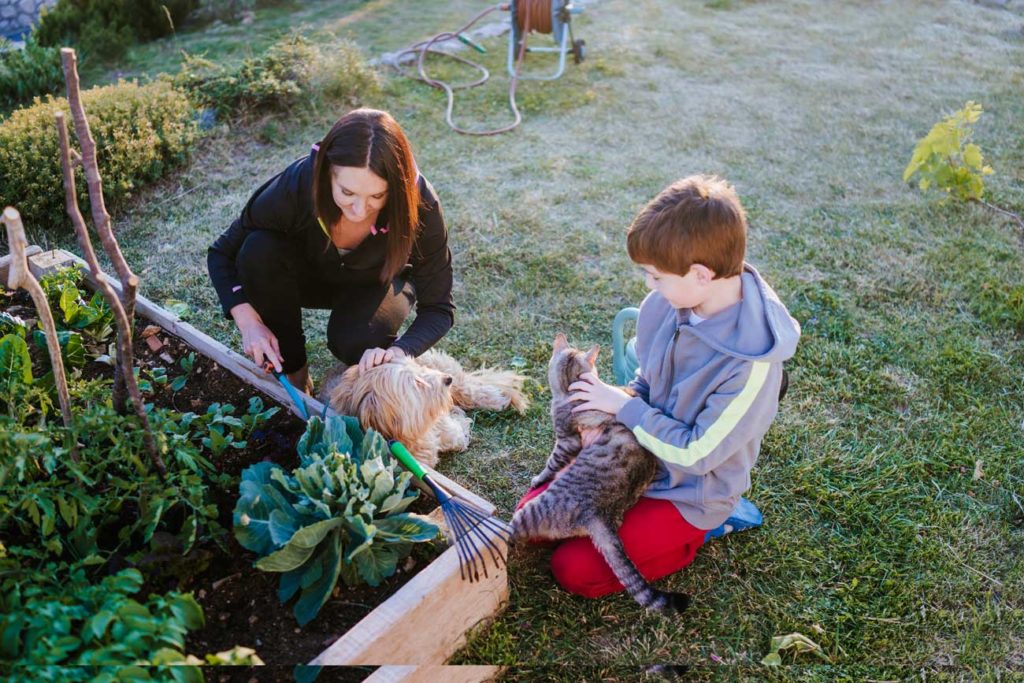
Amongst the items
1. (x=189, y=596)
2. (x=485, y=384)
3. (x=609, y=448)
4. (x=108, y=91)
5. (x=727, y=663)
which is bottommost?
(x=727, y=663)

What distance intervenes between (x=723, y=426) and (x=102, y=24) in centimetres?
849

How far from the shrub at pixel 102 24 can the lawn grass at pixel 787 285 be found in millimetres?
318

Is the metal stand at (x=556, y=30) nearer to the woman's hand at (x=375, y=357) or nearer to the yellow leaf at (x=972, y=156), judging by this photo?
the yellow leaf at (x=972, y=156)

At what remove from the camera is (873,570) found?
110 inches

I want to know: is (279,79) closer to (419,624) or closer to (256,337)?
(256,337)

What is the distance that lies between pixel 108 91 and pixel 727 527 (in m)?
5.06

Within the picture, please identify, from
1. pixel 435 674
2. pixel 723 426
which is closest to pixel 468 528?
pixel 435 674

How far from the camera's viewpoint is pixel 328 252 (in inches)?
127

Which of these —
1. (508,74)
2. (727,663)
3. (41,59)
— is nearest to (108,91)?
(41,59)

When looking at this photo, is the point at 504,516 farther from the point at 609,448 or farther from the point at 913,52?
the point at 913,52

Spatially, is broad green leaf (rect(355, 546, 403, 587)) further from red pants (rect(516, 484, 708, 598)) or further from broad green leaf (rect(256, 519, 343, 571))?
red pants (rect(516, 484, 708, 598))

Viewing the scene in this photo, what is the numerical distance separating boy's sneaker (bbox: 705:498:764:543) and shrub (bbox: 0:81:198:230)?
13.7 ft

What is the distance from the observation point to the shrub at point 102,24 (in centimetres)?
785

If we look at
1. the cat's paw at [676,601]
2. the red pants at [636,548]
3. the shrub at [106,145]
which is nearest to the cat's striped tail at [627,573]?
the cat's paw at [676,601]
